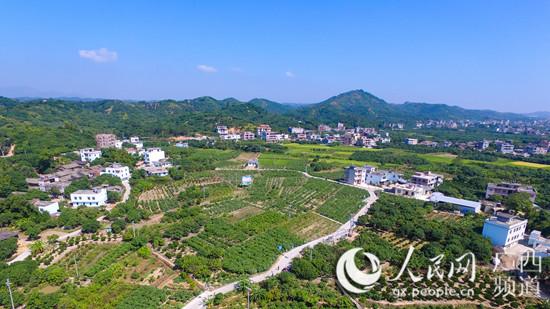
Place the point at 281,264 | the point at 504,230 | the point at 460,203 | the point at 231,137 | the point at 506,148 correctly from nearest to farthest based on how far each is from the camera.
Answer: the point at 281,264, the point at 504,230, the point at 460,203, the point at 506,148, the point at 231,137

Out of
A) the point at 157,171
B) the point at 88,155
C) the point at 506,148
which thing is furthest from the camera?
the point at 506,148

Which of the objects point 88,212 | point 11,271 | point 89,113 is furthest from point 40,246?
point 89,113

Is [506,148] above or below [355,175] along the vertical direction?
above

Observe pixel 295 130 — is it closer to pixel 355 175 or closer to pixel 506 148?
pixel 355 175

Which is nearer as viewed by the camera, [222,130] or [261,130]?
[222,130]

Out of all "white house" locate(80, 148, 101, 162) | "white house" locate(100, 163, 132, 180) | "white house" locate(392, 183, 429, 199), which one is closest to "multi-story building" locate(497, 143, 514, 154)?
"white house" locate(392, 183, 429, 199)

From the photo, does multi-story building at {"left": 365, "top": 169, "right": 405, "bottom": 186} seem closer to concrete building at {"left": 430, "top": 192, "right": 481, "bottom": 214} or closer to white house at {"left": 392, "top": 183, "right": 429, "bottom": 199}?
white house at {"left": 392, "top": 183, "right": 429, "bottom": 199}

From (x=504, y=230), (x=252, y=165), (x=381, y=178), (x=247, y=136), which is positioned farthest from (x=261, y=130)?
(x=504, y=230)

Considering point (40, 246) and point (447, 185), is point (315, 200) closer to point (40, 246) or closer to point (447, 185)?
point (447, 185)
